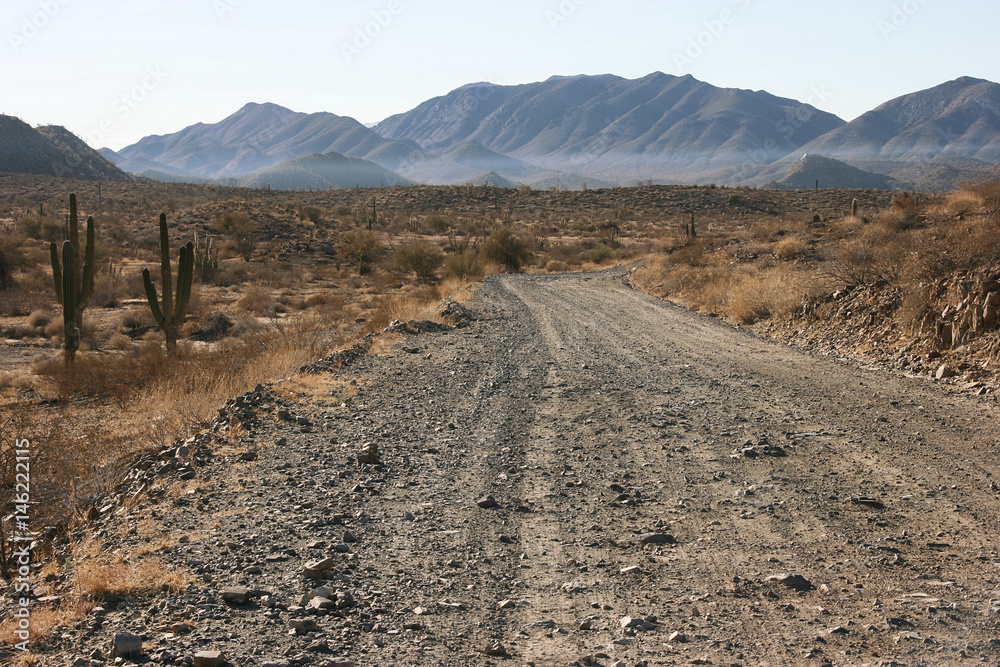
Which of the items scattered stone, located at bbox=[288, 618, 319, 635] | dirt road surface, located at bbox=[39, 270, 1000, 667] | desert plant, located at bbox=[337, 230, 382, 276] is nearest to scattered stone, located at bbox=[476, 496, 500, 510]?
dirt road surface, located at bbox=[39, 270, 1000, 667]

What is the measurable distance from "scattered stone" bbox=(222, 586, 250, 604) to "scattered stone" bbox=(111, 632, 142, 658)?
2.04 feet

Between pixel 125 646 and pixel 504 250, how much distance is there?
123 ft

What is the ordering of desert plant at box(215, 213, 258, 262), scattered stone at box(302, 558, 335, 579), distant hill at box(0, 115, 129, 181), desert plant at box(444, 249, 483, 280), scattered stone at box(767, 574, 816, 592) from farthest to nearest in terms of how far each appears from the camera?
distant hill at box(0, 115, 129, 181), desert plant at box(215, 213, 258, 262), desert plant at box(444, 249, 483, 280), scattered stone at box(302, 558, 335, 579), scattered stone at box(767, 574, 816, 592)

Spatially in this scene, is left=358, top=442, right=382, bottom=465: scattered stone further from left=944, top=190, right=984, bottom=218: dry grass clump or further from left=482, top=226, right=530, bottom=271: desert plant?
left=482, top=226, right=530, bottom=271: desert plant

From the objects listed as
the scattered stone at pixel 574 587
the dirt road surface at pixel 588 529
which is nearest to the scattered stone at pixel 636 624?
the dirt road surface at pixel 588 529

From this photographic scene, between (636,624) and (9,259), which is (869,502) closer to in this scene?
(636,624)

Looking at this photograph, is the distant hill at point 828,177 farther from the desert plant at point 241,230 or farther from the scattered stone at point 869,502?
the scattered stone at point 869,502

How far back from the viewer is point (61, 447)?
23.1 ft

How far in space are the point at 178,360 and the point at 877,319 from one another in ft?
41.8

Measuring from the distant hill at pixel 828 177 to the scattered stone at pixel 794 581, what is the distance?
18203cm

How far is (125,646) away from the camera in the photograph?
3.60 metres

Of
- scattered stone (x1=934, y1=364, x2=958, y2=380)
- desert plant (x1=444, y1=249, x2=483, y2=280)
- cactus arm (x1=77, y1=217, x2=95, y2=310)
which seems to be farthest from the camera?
desert plant (x1=444, y1=249, x2=483, y2=280)

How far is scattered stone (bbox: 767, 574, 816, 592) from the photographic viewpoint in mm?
4398

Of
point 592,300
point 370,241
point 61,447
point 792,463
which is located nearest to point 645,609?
point 792,463
